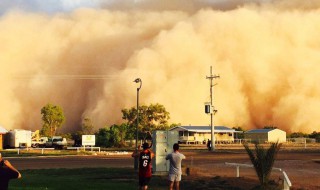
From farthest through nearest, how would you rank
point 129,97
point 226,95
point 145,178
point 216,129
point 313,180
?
point 226,95
point 129,97
point 216,129
point 313,180
point 145,178

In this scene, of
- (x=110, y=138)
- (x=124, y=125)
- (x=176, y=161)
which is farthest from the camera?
(x=124, y=125)

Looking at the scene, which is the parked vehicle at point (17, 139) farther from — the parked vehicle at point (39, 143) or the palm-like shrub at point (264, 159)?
the palm-like shrub at point (264, 159)

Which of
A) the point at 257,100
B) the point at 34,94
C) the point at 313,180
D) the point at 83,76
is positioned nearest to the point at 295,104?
the point at 257,100

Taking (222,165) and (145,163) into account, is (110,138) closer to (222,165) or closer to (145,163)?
(222,165)

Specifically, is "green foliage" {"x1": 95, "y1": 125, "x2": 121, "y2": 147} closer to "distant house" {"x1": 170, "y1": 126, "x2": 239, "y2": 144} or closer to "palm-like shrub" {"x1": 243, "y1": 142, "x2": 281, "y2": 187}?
"distant house" {"x1": 170, "y1": 126, "x2": 239, "y2": 144}

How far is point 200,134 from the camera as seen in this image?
4262 inches

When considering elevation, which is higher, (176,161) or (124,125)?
(124,125)

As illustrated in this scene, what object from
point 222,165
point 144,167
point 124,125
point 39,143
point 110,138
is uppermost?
point 124,125

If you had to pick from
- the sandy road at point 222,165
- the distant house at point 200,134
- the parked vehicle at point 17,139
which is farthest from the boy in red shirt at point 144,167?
the distant house at point 200,134

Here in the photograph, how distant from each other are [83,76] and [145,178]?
480 feet

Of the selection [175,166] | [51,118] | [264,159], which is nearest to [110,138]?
[51,118]

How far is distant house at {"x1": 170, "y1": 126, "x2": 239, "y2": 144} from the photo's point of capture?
103 metres

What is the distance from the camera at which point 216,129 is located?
105562 mm

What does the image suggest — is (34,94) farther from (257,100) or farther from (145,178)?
(145,178)
